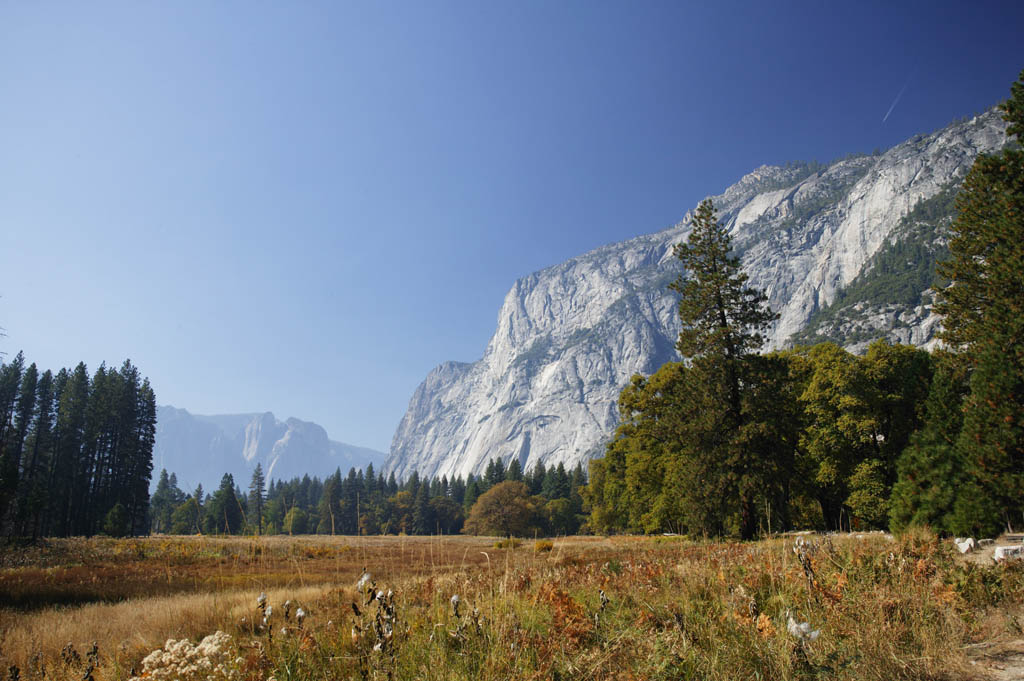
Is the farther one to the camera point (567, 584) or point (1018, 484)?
point (1018, 484)

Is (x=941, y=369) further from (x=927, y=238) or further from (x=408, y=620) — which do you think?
(x=927, y=238)

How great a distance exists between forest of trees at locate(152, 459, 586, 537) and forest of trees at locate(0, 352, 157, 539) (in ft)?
51.6

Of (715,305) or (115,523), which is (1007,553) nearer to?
(715,305)

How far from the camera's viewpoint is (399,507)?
10156 centimetres

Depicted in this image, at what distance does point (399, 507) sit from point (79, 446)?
199 feet

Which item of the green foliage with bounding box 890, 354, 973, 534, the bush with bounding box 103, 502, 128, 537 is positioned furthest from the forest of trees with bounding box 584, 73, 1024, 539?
the bush with bounding box 103, 502, 128, 537

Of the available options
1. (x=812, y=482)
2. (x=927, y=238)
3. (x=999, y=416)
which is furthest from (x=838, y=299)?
(x=999, y=416)

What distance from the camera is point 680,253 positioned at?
24188 mm

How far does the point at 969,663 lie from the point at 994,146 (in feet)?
931

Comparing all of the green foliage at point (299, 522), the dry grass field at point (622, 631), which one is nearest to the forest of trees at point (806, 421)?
the dry grass field at point (622, 631)

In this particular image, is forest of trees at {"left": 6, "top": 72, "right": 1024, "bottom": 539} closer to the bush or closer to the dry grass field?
the bush

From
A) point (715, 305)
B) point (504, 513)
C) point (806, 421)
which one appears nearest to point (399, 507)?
point (504, 513)

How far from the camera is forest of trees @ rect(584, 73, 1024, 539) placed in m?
14.9

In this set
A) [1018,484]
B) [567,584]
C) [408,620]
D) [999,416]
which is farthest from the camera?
[999,416]
